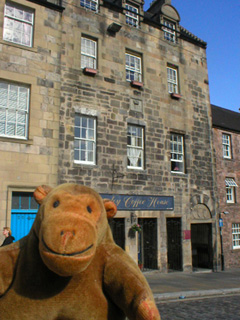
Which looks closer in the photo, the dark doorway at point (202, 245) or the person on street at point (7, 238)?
the person on street at point (7, 238)

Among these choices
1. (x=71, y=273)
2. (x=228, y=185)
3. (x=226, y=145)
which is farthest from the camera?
(x=226, y=145)

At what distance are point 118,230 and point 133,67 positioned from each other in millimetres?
7299

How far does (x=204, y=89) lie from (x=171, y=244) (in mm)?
8370

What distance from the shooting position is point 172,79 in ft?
50.2

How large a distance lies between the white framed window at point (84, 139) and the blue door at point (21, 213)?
235 centimetres

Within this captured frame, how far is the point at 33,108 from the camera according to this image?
10641 millimetres

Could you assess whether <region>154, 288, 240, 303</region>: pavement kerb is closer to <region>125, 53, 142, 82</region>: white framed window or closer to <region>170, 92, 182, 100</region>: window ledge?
<region>170, 92, 182, 100</region>: window ledge

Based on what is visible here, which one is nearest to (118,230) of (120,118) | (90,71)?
(120,118)

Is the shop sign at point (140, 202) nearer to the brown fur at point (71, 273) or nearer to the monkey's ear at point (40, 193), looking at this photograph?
the monkey's ear at point (40, 193)

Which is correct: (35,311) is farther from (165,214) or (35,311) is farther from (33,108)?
(165,214)

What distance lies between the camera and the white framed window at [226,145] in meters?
18.2

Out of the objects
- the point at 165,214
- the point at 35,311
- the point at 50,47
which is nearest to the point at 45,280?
the point at 35,311

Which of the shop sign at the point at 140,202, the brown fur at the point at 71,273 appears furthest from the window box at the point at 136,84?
the brown fur at the point at 71,273

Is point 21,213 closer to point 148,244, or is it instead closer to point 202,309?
point 148,244
